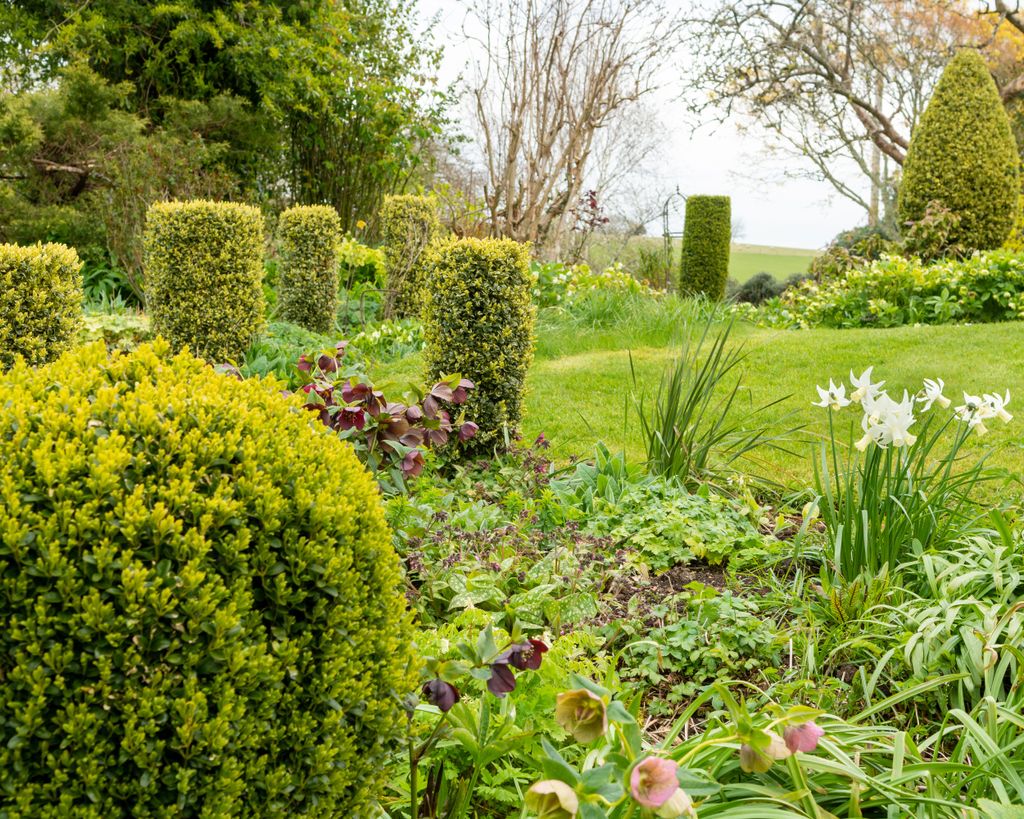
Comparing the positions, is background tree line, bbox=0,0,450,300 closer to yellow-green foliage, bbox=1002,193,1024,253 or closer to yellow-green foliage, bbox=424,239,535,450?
yellow-green foliage, bbox=424,239,535,450

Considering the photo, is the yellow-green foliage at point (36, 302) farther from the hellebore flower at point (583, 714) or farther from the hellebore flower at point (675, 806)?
the hellebore flower at point (675, 806)

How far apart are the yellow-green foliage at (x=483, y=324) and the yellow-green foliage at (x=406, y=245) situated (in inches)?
186

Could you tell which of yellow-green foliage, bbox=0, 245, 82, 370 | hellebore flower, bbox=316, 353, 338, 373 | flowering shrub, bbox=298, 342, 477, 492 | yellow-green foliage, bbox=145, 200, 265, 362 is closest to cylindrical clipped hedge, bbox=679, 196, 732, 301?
yellow-green foliage, bbox=145, 200, 265, 362

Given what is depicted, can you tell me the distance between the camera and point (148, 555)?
1367 mm

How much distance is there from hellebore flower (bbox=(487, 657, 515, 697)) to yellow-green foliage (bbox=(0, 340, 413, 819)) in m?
0.17

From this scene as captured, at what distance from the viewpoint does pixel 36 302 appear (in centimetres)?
540

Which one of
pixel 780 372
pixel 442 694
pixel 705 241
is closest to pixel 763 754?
pixel 442 694

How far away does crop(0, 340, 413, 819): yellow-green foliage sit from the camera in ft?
4.28

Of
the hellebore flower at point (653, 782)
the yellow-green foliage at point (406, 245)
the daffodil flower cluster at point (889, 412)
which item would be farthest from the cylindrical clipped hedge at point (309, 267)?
the hellebore flower at point (653, 782)

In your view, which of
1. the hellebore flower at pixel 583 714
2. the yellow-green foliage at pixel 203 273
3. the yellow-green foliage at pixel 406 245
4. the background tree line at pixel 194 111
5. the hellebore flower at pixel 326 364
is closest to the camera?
the hellebore flower at pixel 583 714

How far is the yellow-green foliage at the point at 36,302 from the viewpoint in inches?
209

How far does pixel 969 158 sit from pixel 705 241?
4.40 metres

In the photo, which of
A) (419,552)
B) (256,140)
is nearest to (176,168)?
(256,140)

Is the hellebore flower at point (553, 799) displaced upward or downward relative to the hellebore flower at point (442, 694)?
upward
